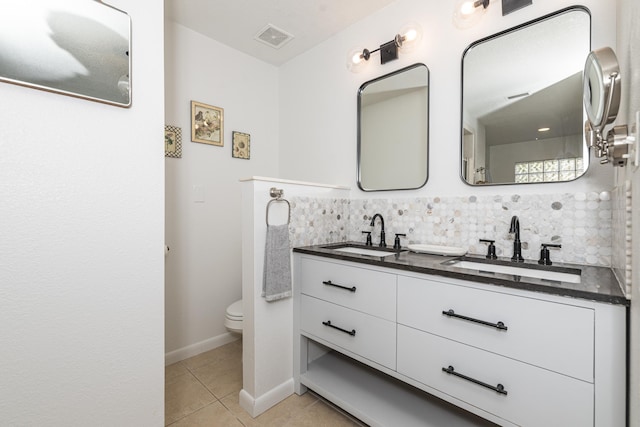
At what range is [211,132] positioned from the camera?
240cm

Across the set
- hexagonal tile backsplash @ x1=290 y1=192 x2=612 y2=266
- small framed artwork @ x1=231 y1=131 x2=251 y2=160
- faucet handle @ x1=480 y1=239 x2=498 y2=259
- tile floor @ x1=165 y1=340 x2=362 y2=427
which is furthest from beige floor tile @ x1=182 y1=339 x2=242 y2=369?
faucet handle @ x1=480 y1=239 x2=498 y2=259

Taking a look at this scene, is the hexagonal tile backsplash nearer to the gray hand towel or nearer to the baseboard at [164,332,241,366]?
the gray hand towel

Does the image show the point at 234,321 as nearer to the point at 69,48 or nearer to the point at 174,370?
the point at 174,370

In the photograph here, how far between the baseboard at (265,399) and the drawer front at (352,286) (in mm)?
596

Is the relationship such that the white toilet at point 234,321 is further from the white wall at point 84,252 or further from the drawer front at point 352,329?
the white wall at point 84,252

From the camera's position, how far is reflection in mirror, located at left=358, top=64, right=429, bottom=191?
1872 mm

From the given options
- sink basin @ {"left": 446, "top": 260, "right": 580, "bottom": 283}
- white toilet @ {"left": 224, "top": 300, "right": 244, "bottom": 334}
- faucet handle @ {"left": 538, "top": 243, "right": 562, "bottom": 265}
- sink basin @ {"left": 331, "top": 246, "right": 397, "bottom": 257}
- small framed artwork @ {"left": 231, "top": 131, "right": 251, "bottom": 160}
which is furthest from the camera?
small framed artwork @ {"left": 231, "top": 131, "right": 251, "bottom": 160}

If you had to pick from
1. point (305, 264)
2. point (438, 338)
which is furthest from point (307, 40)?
point (438, 338)

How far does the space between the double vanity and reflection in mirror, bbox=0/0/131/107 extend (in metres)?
1.24

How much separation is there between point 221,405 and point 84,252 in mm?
1194

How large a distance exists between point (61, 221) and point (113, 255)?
0.70 ft

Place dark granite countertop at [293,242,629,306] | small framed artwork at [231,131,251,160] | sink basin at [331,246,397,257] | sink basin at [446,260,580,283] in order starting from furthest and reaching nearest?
small framed artwork at [231,131,251,160] → sink basin at [331,246,397,257] → sink basin at [446,260,580,283] → dark granite countertop at [293,242,629,306]

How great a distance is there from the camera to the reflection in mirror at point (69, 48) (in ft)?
3.12

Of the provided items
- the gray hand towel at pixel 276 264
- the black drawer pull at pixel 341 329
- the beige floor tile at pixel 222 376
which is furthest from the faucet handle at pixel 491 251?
the beige floor tile at pixel 222 376
